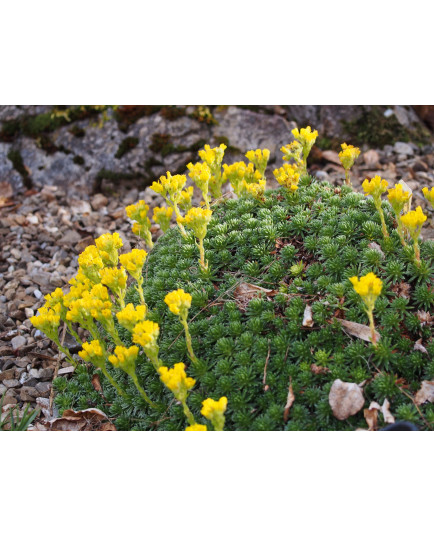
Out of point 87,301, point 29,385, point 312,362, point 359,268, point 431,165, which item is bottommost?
point 29,385

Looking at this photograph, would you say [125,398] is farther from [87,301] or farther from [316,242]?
[316,242]

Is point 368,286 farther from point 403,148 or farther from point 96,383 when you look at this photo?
point 403,148

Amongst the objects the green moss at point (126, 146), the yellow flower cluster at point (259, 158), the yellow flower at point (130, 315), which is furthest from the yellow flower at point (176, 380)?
the green moss at point (126, 146)

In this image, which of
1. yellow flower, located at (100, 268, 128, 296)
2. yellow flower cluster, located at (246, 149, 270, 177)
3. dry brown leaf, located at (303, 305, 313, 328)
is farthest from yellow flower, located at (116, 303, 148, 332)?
yellow flower cluster, located at (246, 149, 270, 177)

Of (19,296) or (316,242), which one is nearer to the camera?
(316,242)

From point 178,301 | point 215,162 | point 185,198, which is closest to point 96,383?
point 178,301

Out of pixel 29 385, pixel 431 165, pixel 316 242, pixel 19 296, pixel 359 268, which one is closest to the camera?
pixel 359 268

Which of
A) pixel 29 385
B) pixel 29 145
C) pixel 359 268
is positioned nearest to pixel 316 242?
pixel 359 268

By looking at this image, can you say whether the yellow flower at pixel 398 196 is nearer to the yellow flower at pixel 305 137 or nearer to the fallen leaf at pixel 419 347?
the fallen leaf at pixel 419 347
